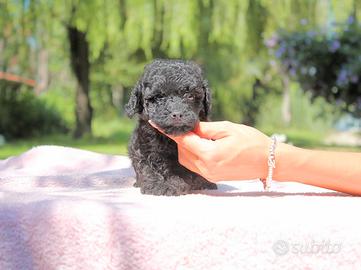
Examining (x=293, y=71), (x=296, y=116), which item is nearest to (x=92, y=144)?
(x=293, y=71)

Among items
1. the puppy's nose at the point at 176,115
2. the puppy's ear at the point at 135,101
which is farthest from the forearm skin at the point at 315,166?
the puppy's ear at the point at 135,101

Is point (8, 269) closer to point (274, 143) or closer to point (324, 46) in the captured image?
point (274, 143)

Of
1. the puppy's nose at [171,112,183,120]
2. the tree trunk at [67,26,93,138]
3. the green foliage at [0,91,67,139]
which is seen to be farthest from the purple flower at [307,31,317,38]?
the puppy's nose at [171,112,183,120]

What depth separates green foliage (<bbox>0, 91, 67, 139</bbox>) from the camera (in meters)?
14.4

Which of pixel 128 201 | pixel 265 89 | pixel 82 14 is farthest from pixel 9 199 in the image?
pixel 265 89

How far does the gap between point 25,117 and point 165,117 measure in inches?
519

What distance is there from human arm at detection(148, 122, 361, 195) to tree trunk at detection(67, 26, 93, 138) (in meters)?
9.78

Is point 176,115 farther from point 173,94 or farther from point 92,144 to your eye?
point 92,144

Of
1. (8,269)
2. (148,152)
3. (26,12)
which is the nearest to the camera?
(8,269)

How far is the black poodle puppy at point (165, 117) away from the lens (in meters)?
2.52

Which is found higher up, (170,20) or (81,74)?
(170,20)

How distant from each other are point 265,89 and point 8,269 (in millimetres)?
21826

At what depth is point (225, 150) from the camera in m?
2.45

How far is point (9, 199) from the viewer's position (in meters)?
2.24
